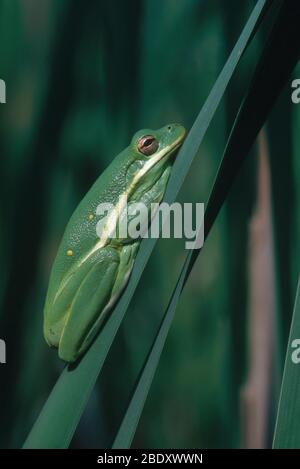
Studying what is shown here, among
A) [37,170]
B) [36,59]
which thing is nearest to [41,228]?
[37,170]

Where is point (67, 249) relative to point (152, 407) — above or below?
above

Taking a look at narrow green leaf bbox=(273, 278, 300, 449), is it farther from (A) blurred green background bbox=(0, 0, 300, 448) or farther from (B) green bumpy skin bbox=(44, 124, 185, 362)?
(A) blurred green background bbox=(0, 0, 300, 448)

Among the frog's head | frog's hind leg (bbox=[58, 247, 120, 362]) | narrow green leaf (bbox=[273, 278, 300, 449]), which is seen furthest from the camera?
the frog's head

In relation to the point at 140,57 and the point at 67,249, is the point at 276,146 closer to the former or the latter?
the point at 140,57
